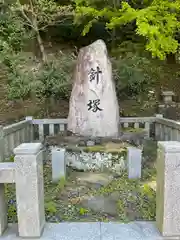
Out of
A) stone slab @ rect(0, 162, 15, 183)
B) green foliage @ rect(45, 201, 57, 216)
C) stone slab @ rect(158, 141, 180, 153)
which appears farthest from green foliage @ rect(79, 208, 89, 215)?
stone slab @ rect(158, 141, 180, 153)

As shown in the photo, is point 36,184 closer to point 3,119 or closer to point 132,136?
point 132,136

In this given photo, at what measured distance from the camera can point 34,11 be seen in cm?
848

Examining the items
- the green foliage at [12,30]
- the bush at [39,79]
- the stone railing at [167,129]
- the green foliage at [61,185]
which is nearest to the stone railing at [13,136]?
the bush at [39,79]

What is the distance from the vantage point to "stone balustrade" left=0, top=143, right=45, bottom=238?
8.24 ft

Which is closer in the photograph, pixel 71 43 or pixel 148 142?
pixel 148 142

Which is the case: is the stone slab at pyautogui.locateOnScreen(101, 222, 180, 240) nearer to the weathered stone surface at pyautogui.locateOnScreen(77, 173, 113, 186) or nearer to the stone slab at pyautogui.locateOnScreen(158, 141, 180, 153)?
the stone slab at pyautogui.locateOnScreen(158, 141, 180, 153)

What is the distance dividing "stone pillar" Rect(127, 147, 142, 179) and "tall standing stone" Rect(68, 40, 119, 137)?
1.32m

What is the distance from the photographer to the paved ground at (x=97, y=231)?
2666mm

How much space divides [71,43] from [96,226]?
1217cm

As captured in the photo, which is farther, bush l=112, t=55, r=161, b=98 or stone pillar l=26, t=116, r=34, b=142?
bush l=112, t=55, r=161, b=98

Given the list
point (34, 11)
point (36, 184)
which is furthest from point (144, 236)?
point (34, 11)

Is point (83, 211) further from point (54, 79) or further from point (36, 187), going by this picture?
point (54, 79)

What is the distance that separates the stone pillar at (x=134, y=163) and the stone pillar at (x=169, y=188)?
6.35ft

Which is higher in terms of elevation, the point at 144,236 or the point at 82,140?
the point at 82,140
